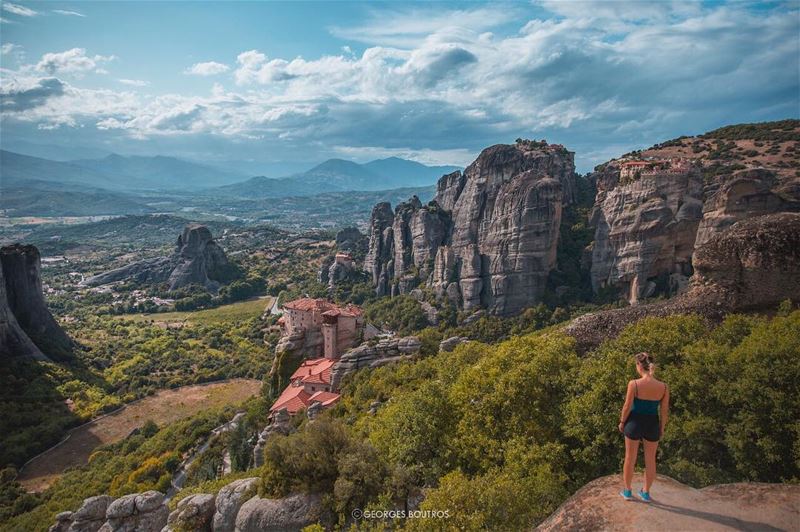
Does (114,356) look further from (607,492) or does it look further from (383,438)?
(607,492)

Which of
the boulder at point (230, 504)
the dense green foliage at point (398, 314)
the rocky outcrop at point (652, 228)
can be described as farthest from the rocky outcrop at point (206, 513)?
the rocky outcrop at point (652, 228)

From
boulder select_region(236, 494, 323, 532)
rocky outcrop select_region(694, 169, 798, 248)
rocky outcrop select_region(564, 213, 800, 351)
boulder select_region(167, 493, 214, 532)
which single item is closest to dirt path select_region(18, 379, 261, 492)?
boulder select_region(167, 493, 214, 532)

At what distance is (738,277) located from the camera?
20.4 meters

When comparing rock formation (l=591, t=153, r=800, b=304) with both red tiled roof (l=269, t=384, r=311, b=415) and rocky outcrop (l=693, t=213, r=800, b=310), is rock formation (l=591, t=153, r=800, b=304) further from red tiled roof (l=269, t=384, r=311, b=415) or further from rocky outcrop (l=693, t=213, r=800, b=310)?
red tiled roof (l=269, t=384, r=311, b=415)

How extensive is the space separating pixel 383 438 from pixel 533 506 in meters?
7.60

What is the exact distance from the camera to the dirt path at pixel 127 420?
4170 cm

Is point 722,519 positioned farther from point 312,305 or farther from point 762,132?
point 762,132

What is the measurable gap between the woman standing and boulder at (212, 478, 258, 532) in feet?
42.4

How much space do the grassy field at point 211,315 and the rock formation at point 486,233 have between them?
27649 mm

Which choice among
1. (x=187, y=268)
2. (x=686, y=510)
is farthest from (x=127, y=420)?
(x=187, y=268)

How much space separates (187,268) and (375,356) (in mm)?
104036

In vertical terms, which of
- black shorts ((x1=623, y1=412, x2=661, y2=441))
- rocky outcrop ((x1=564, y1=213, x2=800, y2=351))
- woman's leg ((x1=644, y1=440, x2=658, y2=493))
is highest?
rocky outcrop ((x1=564, y1=213, x2=800, y2=351))

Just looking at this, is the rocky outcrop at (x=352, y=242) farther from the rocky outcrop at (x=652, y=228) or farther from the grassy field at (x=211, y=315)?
the rocky outcrop at (x=652, y=228)

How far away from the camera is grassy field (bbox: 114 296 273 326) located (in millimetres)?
98750
